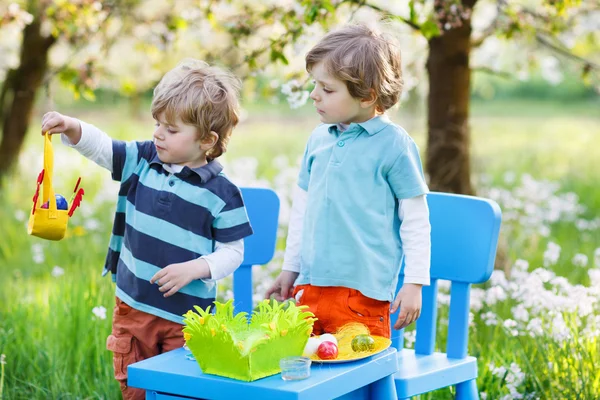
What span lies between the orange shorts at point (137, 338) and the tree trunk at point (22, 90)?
13.6 ft

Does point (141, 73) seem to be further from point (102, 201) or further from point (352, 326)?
point (352, 326)

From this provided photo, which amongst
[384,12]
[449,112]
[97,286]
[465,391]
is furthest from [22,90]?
[465,391]

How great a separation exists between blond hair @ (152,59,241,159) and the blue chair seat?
0.90 metres

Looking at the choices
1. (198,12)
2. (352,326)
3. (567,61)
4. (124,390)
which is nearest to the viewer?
(352,326)

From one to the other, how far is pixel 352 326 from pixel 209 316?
0.51m

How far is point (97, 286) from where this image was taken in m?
3.86

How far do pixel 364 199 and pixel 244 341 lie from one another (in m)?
0.64

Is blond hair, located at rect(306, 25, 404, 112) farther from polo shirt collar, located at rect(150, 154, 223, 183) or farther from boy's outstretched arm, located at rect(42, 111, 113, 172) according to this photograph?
boy's outstretched arm, located at rect(42, 111, 113, 172)

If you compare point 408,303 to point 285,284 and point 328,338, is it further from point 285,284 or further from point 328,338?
point 285,284

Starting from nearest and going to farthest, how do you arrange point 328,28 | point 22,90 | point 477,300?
point 477,300 → point 328,28 → point 22,90

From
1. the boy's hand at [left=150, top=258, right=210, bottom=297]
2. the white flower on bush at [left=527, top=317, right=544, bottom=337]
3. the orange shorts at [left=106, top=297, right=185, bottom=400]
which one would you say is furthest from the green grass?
the boy's hand at [left=150, top=258, right=210, bottom=297]

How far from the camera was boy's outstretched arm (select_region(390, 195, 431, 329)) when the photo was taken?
2594mm

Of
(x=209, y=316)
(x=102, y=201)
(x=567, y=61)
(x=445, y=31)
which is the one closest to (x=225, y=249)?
(x=209, y=316)

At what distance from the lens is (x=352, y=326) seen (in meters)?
2.60
